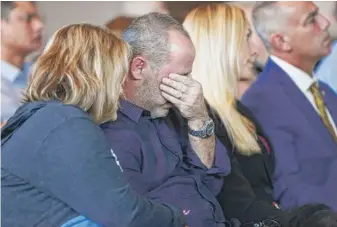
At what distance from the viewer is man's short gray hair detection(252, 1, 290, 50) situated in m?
3.12

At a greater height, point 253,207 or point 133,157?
point 133,157

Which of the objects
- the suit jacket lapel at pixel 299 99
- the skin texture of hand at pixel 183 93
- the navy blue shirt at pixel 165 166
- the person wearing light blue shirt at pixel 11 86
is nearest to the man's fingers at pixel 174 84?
the skin texture of hand at pixel 183 93

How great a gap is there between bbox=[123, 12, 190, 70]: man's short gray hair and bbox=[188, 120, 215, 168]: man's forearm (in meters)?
0.25

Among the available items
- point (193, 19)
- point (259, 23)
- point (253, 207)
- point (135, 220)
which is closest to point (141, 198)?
point (135, 220)

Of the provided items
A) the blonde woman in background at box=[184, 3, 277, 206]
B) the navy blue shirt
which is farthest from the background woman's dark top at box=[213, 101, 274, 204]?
the navy blue shirt

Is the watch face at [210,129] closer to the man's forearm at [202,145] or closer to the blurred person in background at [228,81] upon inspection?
the man's forearm at [202,145]

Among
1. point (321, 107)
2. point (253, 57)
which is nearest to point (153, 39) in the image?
point (253, 57)

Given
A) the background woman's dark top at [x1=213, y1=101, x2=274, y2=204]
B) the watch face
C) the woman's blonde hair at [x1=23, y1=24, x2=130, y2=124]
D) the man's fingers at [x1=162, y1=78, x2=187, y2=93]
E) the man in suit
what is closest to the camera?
the woman's blonde hair at [x1=23, y1=24, x2=130, y2=124]

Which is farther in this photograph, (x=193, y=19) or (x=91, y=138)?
(x=193, y=19)

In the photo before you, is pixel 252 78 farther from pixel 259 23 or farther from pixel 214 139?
pixel 214 139

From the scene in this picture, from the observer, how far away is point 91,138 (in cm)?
188

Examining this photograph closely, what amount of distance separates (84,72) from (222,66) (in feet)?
2.93

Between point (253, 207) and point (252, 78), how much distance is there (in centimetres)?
75

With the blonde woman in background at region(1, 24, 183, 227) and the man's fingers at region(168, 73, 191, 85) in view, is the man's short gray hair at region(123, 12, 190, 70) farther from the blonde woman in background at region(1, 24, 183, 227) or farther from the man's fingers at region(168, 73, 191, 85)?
the blonde woman in background at region(1, 24, 183, 227)
